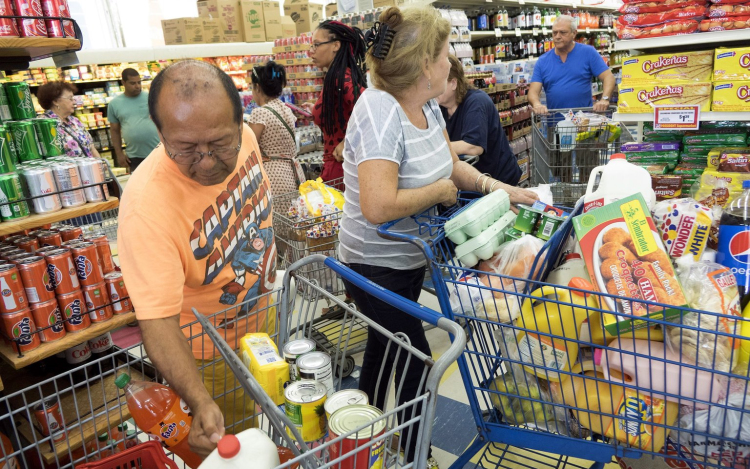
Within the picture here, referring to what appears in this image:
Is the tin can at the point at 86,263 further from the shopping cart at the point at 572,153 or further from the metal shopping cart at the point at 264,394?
the shopping cart at the point at 572,153

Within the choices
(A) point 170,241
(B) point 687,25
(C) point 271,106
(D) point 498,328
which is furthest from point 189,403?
(C) point 271,106

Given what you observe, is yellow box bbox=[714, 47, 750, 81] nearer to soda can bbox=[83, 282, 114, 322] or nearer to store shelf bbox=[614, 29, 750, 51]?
store shelf bbox=[614, 29, 750, 51]

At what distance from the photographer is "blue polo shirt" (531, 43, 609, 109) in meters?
5.44

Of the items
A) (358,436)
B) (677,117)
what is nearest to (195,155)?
(358,436)

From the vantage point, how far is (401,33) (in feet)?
5.90

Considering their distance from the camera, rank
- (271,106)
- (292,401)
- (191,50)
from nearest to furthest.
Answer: (292,401) < (271,106) < (191,50)

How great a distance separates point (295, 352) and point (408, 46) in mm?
1126

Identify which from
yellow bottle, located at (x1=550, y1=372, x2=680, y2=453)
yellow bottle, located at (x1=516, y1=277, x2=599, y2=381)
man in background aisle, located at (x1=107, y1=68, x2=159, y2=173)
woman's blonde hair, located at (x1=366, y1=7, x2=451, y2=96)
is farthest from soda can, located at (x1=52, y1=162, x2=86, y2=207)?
man in background aisle, located at (x1=107, y1=68, x2=159, y2=173)

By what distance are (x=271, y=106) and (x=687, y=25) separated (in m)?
2.87

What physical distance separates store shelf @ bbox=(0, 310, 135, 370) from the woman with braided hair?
1.84 metres

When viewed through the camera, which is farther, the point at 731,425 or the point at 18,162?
the point at 18,162

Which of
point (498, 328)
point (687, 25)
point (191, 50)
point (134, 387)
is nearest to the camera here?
point (134, 387)

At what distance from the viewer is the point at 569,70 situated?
548cm

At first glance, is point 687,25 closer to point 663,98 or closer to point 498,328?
point 663,98
